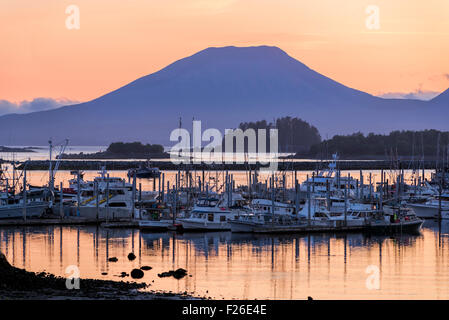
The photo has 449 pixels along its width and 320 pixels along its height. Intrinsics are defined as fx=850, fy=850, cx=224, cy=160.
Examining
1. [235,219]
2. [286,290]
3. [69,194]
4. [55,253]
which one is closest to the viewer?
[286,290]

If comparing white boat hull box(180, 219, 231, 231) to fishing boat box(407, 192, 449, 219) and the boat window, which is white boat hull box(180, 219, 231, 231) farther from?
fishing boat box(407, 192, 449, 219)

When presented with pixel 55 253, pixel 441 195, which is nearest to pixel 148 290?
pixel 55 253

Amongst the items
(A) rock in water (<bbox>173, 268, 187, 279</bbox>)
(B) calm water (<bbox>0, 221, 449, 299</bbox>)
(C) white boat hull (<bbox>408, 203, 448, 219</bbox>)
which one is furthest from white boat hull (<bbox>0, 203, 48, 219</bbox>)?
(C) white boat hull (<bbox>408, 203, 448, 219</bbox>)

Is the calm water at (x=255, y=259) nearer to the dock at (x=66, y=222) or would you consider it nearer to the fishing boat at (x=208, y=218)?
the fishing boat at (x=208, y=218)

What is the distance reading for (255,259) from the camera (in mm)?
36906

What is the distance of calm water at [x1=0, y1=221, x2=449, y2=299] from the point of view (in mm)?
29469

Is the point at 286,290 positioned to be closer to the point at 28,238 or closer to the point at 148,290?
the point at 148,290

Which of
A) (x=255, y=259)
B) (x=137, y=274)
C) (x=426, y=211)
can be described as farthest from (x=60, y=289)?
(x=426, y=211)

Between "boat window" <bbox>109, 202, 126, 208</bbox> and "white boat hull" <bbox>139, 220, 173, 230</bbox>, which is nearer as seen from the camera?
"white boat hull" <bbox>139, 220, 173, 230</bbox>

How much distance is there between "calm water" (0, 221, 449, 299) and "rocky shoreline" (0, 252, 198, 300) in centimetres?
173

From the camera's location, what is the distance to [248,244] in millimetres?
42031

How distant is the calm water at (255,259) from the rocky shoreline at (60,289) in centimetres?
173

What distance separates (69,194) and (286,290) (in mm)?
35196

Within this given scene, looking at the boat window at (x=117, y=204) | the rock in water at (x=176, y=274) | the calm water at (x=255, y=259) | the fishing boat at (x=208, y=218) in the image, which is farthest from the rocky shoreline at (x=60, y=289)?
the boat window at (x=117, y=204)
